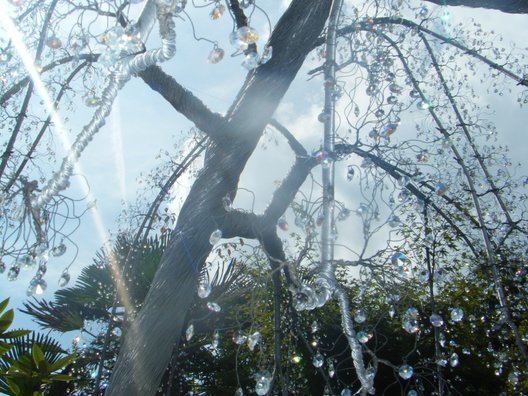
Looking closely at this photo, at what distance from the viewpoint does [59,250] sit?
210 cm

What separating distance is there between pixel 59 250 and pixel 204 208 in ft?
2.13

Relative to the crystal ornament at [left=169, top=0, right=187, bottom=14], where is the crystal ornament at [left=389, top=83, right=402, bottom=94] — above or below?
above

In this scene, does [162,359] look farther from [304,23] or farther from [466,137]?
[466,137]

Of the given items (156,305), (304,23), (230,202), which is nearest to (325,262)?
(230,202)

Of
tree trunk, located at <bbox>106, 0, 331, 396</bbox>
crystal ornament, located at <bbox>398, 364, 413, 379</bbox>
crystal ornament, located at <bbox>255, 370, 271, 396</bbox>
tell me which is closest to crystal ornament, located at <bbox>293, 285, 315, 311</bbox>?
tree trunk, located at <bbox>106, 0, 331, 396</bbox>

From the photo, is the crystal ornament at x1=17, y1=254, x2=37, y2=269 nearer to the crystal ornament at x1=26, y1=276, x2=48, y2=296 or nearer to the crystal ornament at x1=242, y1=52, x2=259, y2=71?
the crystal ornament at x1=26, y1=276, x2=48, y2=296

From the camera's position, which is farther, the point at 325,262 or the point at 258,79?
the point at 258,79

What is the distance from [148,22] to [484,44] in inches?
121

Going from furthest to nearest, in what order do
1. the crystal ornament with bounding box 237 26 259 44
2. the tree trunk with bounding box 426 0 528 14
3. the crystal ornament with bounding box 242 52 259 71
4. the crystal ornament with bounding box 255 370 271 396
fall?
the tree trunk with bounding box 426 0 528 14 → the crystal ornament with bounding box 255 370 271 396 → the crystal ornament with bounding box 242 52 259 71 → the crystal ornament with bounding box 237 26 259 44

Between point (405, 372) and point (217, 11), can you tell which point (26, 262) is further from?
point (405, 372)

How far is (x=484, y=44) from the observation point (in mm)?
4031

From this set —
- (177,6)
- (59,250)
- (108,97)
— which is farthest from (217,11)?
(59,250)

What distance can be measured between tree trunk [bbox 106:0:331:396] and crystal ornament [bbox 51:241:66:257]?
41cm

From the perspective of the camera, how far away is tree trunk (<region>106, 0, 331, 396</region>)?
194 cm
